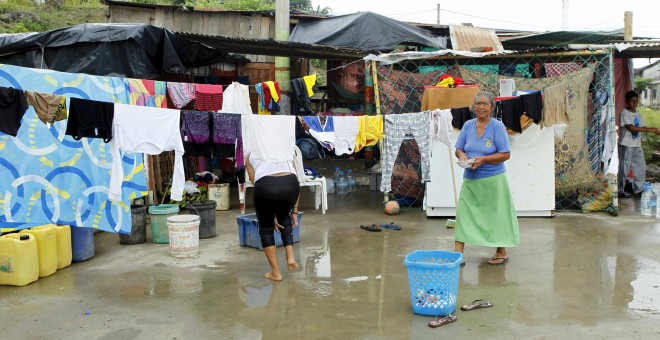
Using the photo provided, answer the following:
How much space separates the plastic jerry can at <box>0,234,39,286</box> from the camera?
5922mm

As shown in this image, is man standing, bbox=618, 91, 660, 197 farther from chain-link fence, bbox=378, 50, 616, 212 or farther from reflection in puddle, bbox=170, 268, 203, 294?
reflection in puddle, bbox=170, 268, 203, 294

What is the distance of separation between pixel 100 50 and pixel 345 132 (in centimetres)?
414

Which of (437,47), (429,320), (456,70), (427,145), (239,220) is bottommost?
(429,320)

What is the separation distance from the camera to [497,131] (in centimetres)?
616

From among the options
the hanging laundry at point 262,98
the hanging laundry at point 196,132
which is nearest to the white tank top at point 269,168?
the hanging laundry at point 196,132

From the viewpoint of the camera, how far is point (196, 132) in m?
7.98

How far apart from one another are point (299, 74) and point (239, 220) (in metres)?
7.81

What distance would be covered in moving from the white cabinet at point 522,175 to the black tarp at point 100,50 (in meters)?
4.64

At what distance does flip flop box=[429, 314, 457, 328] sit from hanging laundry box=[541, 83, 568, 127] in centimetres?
535

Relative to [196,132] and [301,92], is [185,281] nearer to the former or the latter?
[196,132]

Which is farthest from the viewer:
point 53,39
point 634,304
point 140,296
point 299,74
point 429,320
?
point 299,74

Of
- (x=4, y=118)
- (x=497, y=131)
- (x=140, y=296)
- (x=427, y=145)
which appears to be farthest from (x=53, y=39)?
(x=497, y=131)

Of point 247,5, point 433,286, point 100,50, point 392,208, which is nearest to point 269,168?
point 433,286

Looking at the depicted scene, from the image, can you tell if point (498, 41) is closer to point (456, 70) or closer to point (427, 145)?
point (456, 70)
